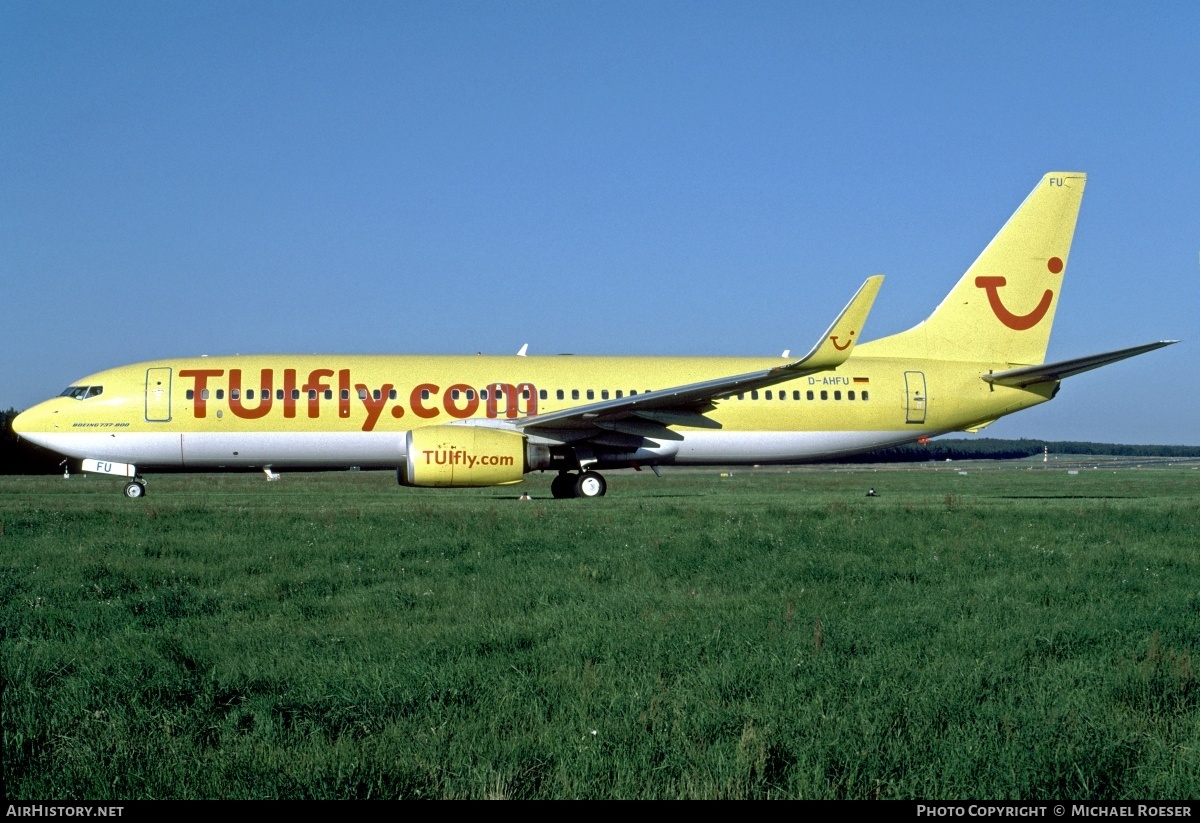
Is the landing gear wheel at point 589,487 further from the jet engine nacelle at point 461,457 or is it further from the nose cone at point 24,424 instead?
the nose cone at point 24,424

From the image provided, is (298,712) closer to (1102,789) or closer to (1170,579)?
(1102,789)

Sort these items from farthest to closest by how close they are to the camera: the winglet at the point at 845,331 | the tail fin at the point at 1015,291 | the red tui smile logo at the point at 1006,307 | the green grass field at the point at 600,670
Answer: the red tui smile logo at the point at 1006,307 < the tail fin at the point at 1015,291 < the winglet at the point at 845,331 < the green grass field at the point at 600,670

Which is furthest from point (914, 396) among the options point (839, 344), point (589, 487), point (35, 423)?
point (35, 423)

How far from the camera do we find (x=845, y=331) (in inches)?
801

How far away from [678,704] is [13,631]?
4.78 metres

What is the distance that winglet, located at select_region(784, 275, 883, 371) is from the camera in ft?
66.0

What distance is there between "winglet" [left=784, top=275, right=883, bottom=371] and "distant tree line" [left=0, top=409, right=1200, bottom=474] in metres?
8.31

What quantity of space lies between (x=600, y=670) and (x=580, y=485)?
58.5 feet

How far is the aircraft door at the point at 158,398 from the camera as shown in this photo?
23547 mm

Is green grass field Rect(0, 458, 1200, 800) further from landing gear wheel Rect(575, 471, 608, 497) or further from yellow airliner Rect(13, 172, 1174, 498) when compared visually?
landing gear wheel Rect(575, 471, 608, 497)

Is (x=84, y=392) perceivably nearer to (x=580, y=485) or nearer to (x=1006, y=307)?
(x=580, y=485)

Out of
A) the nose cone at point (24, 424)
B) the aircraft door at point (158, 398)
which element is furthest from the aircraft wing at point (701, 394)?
the nose cone at point (24, 424)

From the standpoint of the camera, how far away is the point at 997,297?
2692 cm

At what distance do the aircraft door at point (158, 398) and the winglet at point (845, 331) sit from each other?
1414 centimetres
